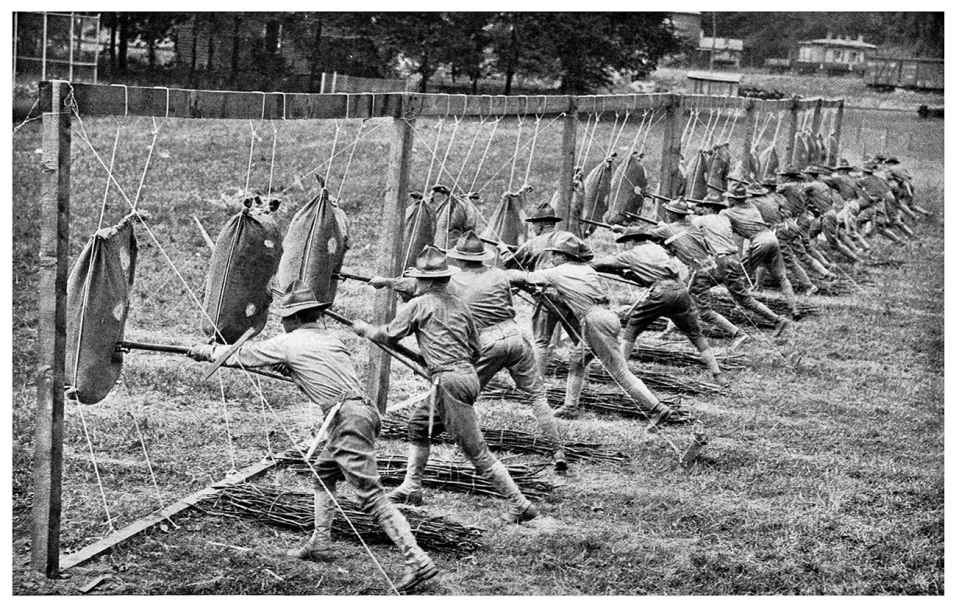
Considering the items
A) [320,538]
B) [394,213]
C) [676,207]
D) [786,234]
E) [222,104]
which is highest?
[222,104]

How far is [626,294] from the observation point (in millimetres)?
18344

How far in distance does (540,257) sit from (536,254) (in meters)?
0.05

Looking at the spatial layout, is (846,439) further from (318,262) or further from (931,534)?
(318,262)

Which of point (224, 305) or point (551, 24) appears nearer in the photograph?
point (224, 305)

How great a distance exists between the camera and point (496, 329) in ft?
31.6

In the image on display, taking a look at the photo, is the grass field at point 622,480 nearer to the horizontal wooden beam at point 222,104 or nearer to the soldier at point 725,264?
the soldier at point 725,264

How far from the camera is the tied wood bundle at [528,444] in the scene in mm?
10430

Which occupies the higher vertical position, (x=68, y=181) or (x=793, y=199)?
(x=68, y=181)

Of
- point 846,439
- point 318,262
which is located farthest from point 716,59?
point 318,262

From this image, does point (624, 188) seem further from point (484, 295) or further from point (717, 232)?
point (484, 295)

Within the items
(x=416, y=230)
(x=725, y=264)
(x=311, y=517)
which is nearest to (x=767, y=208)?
(x=725, y=264)

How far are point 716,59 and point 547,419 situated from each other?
25474mm

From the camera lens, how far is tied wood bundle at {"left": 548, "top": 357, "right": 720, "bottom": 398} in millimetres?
12828

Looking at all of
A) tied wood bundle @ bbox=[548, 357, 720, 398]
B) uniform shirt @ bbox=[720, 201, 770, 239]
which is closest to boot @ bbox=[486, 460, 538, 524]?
tied wood bundle @ bbox=[548, 357, 720, 398]
